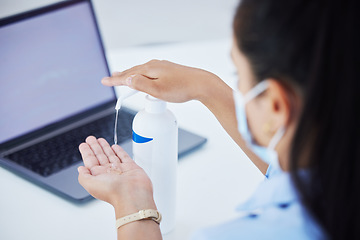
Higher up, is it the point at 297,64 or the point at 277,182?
the point at 297,64

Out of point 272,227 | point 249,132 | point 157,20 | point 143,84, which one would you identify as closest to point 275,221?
point 272,227

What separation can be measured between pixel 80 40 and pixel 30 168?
370mm

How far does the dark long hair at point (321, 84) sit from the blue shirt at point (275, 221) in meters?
0.03

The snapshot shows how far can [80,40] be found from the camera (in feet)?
4.14

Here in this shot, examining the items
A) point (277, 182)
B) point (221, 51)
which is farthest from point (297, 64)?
point (221, 51)

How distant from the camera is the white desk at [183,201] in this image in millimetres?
926

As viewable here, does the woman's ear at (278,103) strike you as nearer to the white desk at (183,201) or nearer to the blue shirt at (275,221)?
the blue shirt at (275,221)

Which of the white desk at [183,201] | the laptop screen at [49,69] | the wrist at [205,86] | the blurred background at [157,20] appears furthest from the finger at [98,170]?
the blurred background at [157,20]

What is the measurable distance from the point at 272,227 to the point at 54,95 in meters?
0.74

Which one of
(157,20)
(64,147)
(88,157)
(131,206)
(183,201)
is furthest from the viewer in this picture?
(157,20)

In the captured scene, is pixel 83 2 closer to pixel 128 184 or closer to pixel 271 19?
pixel 128 184

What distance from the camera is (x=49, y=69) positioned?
1.20 metres

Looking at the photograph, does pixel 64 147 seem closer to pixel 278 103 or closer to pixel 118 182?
pixel 118 182

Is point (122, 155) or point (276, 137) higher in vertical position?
Result: point (276, 137)
